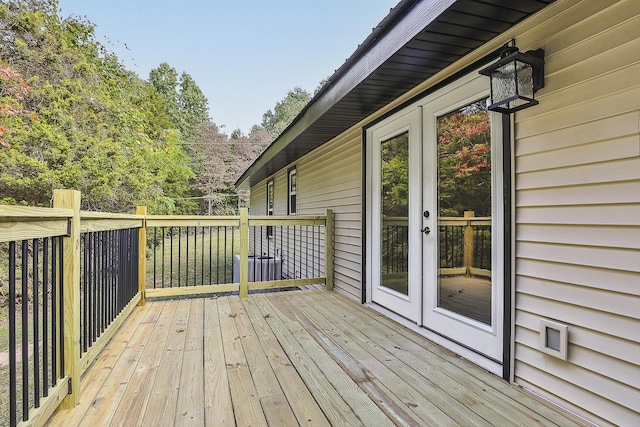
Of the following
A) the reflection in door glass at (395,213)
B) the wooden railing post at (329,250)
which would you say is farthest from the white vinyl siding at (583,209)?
the wooden railing post at (329,250)

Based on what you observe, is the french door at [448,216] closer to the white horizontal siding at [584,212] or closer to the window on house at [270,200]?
the white horizontal siding at [584,212]

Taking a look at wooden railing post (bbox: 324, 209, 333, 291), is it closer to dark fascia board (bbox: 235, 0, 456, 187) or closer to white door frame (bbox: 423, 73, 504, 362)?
dark fascia board (bbox: 235, 0, 456, 187)

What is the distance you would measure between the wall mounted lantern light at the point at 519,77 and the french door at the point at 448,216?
29 centimetres

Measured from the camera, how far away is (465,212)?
2387 mm

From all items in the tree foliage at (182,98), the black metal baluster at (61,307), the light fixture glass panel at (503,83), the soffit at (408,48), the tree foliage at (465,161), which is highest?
the tree foliage at (182,98)

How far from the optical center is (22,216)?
3.88ft

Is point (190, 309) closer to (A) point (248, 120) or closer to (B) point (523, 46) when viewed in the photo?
(B) point (523, 46)

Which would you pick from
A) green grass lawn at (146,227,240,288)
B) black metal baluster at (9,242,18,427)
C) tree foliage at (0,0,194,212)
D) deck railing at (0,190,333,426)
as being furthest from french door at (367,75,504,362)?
tree foliage at (0,0,194,212)

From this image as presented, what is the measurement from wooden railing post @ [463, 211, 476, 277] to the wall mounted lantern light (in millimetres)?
786

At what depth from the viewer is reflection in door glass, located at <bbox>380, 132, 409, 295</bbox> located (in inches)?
120

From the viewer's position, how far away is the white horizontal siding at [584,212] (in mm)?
1425

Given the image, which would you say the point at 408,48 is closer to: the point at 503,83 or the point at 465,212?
the point at 503,83

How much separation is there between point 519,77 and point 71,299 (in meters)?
2.70

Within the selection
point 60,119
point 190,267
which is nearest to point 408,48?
point 60,119
